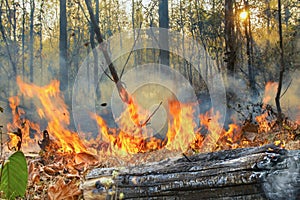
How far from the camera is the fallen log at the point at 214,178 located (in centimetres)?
203

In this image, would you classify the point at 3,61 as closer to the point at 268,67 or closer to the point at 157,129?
the point at 268,67

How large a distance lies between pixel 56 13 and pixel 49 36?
2.08m

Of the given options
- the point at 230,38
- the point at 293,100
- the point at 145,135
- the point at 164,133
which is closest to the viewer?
the point at 145,135

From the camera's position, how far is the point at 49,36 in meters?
29.6

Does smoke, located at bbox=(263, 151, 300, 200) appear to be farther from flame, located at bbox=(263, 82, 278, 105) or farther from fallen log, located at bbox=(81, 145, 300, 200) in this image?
flame, located at bbox=(263, 82, 278, 105)

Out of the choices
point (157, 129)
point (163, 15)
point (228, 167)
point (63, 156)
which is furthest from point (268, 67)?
point (228, 167)

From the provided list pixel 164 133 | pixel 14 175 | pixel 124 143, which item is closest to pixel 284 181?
pixel 14 175

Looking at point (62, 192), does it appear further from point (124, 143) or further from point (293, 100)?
point (293, 100)

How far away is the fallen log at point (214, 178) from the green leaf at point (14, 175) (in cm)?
40

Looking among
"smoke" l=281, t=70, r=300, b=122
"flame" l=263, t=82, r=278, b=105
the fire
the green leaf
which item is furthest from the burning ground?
"flame" l=263, t=82, r=278, b=105

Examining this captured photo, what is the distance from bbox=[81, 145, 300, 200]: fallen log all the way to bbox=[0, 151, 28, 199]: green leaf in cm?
40

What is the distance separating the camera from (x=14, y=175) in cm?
165

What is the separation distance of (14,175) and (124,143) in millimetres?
2971

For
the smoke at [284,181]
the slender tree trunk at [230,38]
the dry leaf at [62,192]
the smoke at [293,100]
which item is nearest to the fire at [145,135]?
the slender tree trunk at [230,38]
